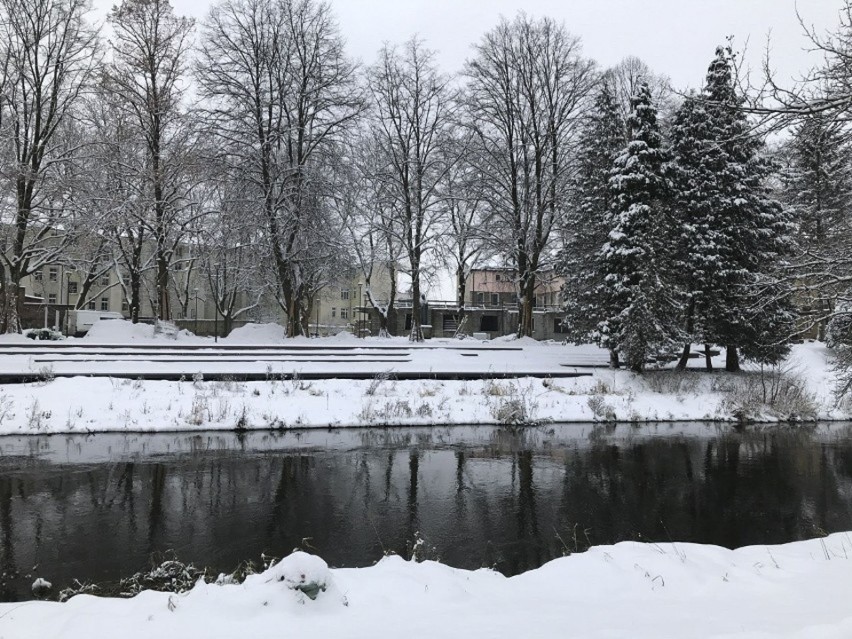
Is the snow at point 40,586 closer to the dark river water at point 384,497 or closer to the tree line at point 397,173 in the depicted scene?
the dark river water at point 384,497

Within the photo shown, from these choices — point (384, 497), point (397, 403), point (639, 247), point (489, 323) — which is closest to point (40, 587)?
point (384, 497)

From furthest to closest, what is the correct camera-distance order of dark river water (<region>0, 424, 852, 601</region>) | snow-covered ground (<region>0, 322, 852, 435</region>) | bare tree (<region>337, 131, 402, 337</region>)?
1. bare tree (<region>337, 131, 402, 337</region>)
2. snow-covered ground (<region>0, 322, 852, 435</region>)
3. dark river water (<region>0, 424, 852, 601</region>)

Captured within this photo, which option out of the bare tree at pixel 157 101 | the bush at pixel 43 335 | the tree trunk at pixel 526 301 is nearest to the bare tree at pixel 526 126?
the tree trunk at pixel 526 301

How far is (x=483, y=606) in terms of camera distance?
483 centimetres

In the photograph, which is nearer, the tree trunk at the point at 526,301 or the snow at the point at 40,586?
the snow at the point at 40,586

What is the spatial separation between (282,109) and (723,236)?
20844mm

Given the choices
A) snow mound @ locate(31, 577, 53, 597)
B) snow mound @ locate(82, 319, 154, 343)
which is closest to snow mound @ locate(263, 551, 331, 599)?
snow mound @ locate(31, 577, 53, 597)

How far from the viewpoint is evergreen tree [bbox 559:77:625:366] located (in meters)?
23.3

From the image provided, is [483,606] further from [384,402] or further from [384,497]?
[384,402]

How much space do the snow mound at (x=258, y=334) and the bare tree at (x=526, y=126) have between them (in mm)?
12486

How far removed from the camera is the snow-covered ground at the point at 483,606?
415 cm

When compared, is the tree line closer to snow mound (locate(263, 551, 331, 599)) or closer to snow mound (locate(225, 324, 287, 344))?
snow mound (locate(225, 324, 287, 344))

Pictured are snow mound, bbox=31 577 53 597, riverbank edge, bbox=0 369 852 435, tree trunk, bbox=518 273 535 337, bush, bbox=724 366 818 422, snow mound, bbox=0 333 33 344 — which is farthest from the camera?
tree trunk, bbox=518 273 535 337

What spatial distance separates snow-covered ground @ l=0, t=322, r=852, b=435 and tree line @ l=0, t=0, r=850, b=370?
81.1 inches
